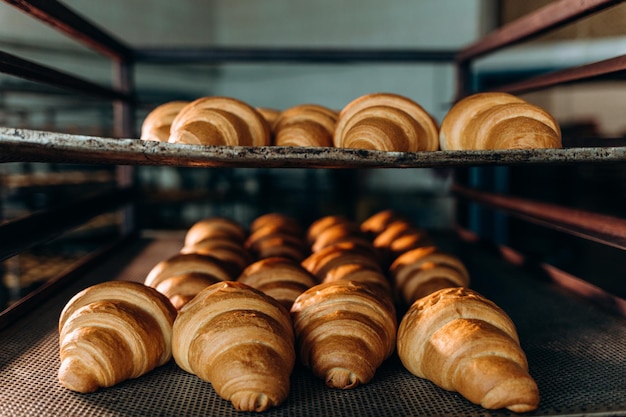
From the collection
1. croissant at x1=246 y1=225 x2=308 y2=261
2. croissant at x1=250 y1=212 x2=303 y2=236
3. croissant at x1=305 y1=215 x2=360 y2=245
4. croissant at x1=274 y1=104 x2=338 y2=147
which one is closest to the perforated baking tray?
croissant at x1=274 y1=104 x2=338 y2=147

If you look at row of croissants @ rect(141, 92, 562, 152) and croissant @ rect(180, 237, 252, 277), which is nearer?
row of croissants @ rect(141, 92, 562, 152)

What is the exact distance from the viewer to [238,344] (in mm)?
1083

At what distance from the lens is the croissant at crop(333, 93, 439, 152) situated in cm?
138

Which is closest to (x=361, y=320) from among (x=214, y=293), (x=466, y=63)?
(x=214, y=293)

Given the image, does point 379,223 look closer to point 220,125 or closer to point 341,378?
point 220,125

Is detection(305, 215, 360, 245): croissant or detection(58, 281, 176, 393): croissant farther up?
detection(305, 215, 360, 245): croissant

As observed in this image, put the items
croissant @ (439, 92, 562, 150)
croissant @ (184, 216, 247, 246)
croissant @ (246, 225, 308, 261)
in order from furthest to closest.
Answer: croissant @ (184, 216, 247, 246) → croissant @ (246, 225, 308, 261) → croissant @ (439, 92, 562, 150)

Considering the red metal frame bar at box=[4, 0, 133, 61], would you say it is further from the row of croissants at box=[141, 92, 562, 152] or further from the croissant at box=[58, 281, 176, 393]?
the croissant at box=[58, 281, 176, 393]

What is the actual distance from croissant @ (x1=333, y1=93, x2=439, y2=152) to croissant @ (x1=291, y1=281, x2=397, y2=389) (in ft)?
1.20

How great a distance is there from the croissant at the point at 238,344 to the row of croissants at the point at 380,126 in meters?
0.39

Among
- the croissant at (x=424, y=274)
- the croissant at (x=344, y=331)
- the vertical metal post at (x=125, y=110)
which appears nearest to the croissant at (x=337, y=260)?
the croissant at (x=424, y=274)

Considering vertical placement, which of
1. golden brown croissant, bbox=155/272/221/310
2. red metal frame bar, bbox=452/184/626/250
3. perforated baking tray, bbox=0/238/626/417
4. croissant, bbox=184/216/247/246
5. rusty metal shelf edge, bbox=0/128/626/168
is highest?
rusty metal shelf edge, bbox=0/128/626/168

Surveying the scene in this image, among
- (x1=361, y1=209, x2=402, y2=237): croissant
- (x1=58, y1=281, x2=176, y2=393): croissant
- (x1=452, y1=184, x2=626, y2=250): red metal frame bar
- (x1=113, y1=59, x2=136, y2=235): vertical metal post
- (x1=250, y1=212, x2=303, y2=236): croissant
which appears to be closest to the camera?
(x1=58, y1=281, x2=176, y2=393): croissant

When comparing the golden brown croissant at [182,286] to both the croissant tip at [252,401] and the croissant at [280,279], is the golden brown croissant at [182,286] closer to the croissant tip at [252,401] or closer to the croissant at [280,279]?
the croissant at [280,279]
